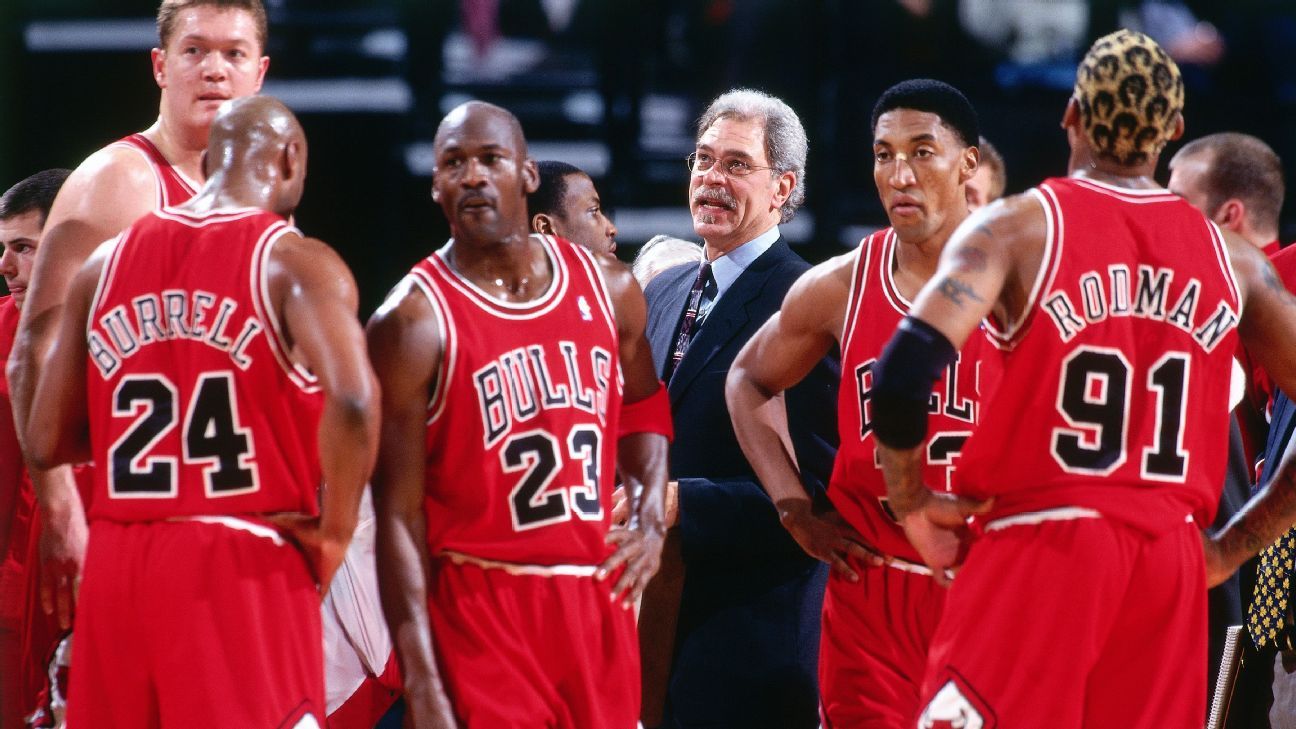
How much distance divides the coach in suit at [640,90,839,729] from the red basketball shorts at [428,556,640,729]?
93 cm

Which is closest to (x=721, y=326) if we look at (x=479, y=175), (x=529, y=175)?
(x=529, y=175)

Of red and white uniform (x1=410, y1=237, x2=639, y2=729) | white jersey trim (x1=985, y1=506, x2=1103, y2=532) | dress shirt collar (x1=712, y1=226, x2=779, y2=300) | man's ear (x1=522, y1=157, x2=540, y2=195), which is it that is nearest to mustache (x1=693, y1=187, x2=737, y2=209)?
dress shirt collar (x1=712, y1=226, x2=779, y2=300)

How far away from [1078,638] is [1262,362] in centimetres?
84

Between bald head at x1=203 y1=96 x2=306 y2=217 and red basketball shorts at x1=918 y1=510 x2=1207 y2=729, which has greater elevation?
bald head at x1=203 y1=96 x2=306 y2=217

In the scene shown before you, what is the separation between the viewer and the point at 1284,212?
8.33 meters

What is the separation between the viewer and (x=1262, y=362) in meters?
3.29

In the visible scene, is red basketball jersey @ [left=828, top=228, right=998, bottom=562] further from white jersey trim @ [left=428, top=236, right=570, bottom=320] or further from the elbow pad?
white jersey trim @ [left=428, top=236, right=570, bottom=320]

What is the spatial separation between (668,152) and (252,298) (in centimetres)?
518

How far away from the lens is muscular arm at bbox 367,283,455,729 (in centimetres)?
307

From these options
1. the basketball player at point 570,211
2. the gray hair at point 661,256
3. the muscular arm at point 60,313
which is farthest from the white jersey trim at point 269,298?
the gray hair at point 661,256

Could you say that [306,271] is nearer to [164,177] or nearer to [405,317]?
[405,317]

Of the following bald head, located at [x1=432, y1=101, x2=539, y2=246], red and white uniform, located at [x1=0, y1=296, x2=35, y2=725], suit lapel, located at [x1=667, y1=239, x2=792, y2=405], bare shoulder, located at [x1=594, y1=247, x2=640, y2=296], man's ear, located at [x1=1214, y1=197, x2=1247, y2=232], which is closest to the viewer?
bald head, located at [x1=432, y1=101, x2=539, y2=246]

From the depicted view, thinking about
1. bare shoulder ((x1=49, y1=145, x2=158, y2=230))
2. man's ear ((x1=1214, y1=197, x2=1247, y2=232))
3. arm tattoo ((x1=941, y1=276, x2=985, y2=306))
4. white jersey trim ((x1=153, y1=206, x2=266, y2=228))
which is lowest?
man's ear ((x1=1214, y1=197, x2=1247, y2=232))

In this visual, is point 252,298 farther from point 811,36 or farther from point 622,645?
point 811,36
